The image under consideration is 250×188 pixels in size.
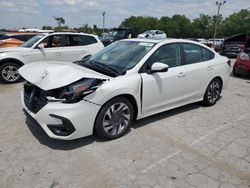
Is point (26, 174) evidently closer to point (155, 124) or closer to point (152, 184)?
point (152, 184)

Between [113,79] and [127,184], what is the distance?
152 cm

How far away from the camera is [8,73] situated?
7434mm

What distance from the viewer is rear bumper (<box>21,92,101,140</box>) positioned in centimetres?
329

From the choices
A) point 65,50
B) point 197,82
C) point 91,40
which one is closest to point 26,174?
point 197,82

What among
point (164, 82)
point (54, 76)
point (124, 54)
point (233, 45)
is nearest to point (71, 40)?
point (124, 54)

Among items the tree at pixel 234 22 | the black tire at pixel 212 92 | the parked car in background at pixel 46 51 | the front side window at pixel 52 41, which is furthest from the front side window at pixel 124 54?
the tree at pixel 234 22

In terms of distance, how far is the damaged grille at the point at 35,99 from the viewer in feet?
11.5

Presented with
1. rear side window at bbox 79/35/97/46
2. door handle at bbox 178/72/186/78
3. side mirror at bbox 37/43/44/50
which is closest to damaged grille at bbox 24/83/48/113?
door handle at bbox 178/72/186/78

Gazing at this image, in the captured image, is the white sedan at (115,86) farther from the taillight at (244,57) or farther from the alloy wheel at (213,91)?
the taillight at (244,57)

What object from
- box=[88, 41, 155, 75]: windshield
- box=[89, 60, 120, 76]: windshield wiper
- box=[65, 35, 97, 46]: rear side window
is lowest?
box=[89, 60, 120, 76]: windshield wiper

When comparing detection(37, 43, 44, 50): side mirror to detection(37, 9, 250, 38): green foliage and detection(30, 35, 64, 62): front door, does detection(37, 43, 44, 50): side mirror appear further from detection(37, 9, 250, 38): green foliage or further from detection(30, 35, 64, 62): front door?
detection(37, 9, 250, 38): green foliage

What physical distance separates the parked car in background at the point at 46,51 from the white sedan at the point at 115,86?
3.60 meters

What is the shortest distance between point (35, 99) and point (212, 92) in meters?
3.78

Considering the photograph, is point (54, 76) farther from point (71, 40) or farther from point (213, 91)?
point (71, 40)
